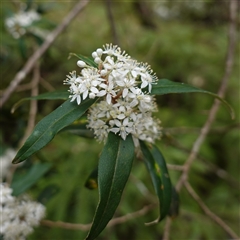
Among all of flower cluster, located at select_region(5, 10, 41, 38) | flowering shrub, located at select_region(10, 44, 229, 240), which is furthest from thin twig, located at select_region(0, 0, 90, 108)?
flowering shrub, located at select_region(10, 44, 229, 240)

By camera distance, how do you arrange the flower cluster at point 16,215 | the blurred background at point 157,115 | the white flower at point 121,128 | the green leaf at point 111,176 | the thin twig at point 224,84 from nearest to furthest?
the green leaf at point 111,176
the white flower at point 121,128
the flower cluster at point 16,215
the thin twig at point 224,84
the blurred background at point 157,115

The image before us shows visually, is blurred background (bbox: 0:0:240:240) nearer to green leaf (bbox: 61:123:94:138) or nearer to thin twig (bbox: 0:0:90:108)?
thin twig (bbox: 0:0:90:108)

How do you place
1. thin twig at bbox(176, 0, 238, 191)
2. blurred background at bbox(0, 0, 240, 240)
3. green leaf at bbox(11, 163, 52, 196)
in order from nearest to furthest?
green leaf at bbox(11, 163, 52, 196), thin twig at bbox(176, 0, 238, 191), blurred background at bbox(0, 0, 240, 240)

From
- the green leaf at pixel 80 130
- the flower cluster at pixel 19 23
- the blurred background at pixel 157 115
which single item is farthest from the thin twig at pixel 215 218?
the flower cluster at pixel 19 23

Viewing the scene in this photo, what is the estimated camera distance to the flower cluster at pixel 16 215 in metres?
1.52

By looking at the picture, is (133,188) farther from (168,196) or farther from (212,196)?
(168,196)

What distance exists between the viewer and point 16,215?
5.19ft

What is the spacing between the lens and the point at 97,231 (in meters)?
1.09

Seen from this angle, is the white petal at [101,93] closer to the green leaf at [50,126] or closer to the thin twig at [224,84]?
the green leaf at [50,126]

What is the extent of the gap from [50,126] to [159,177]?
500 mm

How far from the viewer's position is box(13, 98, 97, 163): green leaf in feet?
3.68

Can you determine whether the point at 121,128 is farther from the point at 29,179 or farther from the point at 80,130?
the point at 29,179

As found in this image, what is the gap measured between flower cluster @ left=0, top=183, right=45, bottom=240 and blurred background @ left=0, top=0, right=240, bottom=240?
23 cm

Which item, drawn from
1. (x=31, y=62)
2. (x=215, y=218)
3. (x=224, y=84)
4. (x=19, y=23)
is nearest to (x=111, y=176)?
(x=215, y=218)
